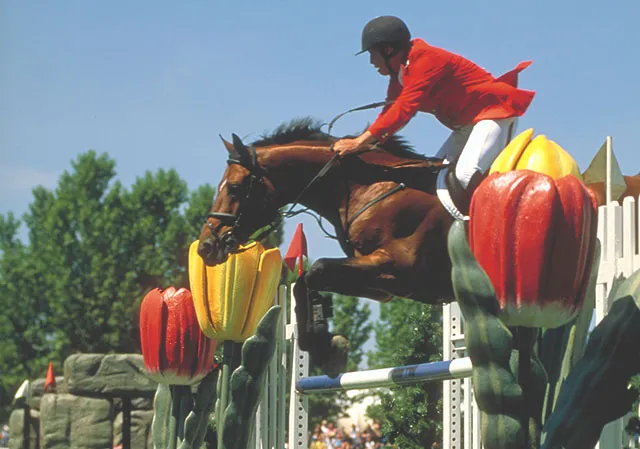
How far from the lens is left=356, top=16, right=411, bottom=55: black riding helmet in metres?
4.97

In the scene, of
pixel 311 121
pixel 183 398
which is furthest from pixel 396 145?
pixel 183 398

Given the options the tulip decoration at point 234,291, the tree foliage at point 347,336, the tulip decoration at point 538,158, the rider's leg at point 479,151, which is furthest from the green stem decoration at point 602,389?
the tree foliage at point 347,336

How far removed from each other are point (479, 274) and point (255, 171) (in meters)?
2.73

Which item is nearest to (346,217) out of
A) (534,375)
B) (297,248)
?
(297,248)

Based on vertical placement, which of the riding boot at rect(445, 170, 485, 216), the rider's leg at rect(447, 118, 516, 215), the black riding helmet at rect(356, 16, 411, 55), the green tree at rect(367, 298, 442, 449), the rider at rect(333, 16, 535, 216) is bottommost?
the green tree at rect(367, 298, 442, 449)

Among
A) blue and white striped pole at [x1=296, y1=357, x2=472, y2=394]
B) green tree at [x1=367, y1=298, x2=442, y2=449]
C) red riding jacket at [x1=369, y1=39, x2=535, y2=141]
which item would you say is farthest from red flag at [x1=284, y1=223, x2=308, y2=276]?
green tree at [x1=367, y1=298, x2=442, y2=449]

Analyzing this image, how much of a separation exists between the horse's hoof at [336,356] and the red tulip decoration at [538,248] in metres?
2.32

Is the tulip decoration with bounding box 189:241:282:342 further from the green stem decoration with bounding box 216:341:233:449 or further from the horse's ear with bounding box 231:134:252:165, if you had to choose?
the horse's ear with bounding box 231:134:252:165

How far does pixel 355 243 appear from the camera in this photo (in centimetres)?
527

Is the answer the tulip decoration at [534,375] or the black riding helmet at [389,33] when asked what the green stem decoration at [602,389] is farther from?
the black riding helmet at [389,33]

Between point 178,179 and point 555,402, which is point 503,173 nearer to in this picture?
point 555,402

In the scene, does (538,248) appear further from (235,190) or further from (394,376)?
(235,190)

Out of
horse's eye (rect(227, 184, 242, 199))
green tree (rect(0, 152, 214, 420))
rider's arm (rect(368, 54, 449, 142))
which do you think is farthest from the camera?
green tree (rect(0, 152, 214, 420))

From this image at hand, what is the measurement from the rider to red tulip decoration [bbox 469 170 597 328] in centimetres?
193
